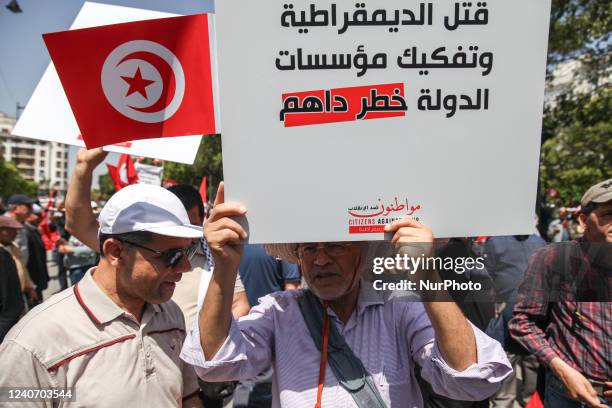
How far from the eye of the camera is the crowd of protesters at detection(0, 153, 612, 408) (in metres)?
1.64

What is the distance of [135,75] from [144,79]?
0.11 feet

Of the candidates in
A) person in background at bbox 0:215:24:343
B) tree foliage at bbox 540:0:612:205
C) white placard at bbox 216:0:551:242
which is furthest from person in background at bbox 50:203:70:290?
tree foliage at bbox 540:0:612:205

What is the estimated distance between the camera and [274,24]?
5.27ft

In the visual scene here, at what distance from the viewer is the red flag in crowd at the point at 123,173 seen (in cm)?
739

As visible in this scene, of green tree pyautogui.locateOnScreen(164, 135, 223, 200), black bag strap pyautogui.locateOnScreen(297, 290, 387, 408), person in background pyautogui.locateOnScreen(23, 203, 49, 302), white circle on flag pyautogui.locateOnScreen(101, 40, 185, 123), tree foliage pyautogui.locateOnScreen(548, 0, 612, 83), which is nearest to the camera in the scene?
black bag strap pyautogui.locateOnScreen(297, 290, 387, 408)

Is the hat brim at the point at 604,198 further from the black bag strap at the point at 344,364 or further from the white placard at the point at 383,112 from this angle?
the black bag strap at the point at 344,364

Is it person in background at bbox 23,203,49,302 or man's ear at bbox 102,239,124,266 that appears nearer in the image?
man's ear at bbox 102,239,124,266

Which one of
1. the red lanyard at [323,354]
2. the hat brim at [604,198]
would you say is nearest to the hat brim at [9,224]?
the red lanyard at [323,354]

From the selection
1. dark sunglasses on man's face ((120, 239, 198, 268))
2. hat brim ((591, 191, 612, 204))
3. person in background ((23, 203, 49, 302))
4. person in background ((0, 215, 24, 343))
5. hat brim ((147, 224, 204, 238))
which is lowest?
person in background ((23, 203, 49, 302))

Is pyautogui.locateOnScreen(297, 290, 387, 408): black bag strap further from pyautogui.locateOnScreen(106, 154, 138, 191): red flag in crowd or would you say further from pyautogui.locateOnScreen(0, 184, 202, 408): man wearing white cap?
pyautogui.locateOnScreen(106, 154, 138, 191): red flag in crowd

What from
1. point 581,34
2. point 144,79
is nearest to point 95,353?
point 144,79

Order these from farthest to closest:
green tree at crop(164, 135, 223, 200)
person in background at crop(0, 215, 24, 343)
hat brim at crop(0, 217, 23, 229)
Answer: green tree at crop(164, 135, 223, 200) → hat brim at crop(0, 217, 23, 229) → person in background at crop(0, 215, 24, 343)

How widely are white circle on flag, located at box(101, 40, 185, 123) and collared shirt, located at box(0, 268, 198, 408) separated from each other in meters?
0.68

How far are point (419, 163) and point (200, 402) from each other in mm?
1352
